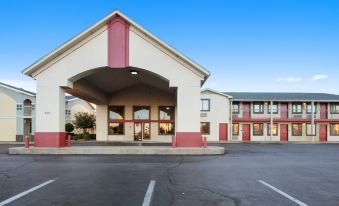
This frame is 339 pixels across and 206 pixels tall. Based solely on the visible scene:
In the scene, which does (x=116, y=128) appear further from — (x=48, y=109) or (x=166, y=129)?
(x=48, y=109)

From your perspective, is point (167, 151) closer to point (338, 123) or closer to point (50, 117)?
point (50, 117)

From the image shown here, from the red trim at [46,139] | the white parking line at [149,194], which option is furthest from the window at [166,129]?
the white parking line at [149,194]

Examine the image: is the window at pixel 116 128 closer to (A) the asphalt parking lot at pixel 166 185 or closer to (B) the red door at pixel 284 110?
(B) the red door at pixel 284 110

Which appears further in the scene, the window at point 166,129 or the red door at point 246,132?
the red door at point 246,132

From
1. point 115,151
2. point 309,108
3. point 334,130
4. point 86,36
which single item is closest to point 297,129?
point 309,108

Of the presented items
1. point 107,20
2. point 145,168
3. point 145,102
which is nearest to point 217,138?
point 145,102

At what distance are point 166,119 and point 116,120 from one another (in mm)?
5514

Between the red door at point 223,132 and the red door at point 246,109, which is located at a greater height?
the red door at point 246,109

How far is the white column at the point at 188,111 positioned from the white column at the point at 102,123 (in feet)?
53.3

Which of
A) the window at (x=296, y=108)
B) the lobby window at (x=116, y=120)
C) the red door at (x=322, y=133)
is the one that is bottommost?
the red door at (x=322, y=133)

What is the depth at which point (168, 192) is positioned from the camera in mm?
8344

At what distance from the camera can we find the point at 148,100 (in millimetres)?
35625

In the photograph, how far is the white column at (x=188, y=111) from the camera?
2103 centimetres

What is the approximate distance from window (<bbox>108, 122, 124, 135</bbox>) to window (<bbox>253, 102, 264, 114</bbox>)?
58.1ft
